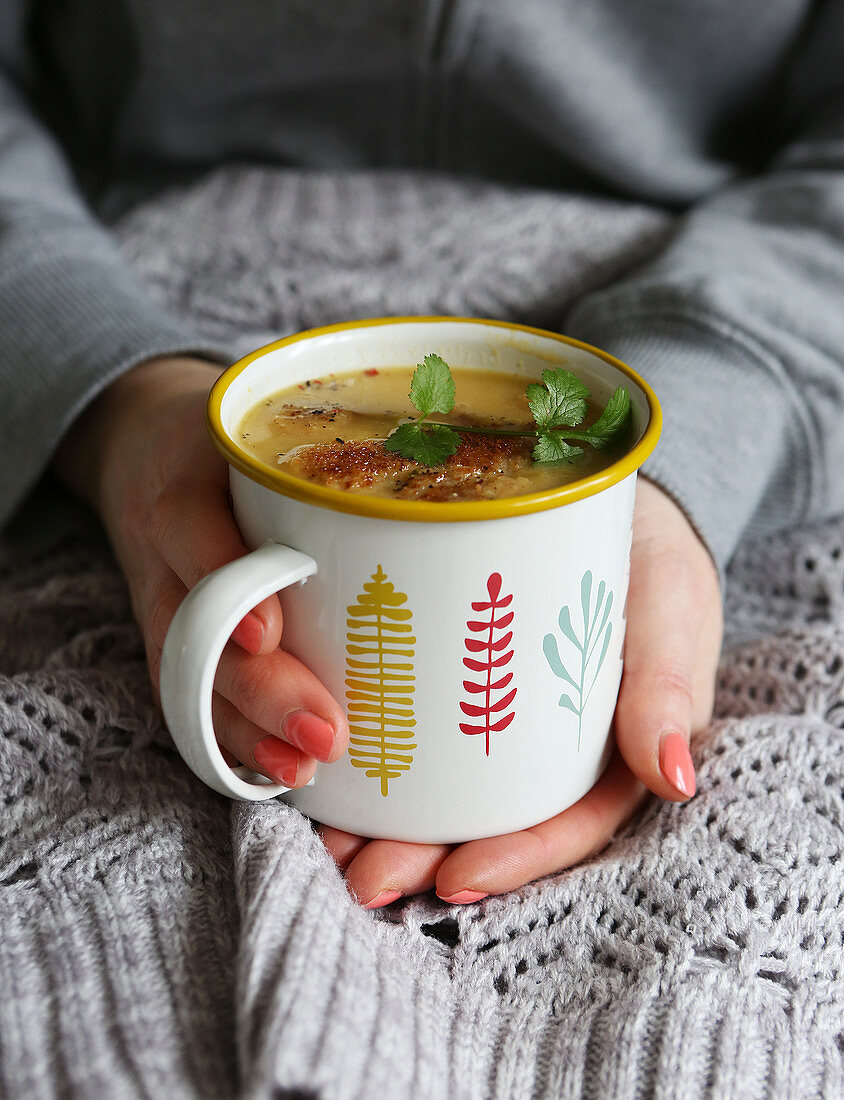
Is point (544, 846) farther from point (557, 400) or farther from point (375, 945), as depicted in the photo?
point (557, 400)

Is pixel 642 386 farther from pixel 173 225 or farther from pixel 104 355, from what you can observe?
pixel 173 225

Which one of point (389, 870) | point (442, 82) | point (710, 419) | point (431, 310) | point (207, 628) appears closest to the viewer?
point (207, 628)

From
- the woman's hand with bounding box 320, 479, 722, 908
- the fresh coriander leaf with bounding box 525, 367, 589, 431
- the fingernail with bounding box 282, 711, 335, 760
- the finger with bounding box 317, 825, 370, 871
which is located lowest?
the finger with bounding box 317, 825, 370, 871

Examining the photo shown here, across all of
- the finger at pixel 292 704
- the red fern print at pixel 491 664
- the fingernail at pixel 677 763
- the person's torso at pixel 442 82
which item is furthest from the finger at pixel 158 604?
the person's torso at pixel 442 82

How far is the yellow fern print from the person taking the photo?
21.1 inches

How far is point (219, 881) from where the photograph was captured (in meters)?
0.62

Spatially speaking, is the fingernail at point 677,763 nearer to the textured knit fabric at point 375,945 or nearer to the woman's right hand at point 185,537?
the textured knit fabric at point 375,945

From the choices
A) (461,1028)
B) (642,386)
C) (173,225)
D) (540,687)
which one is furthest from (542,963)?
(173,225)

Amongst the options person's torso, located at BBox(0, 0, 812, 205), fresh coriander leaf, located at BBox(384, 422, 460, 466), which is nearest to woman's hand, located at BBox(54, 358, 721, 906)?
fresh coriander leaf, located at BBox(384, 422, 460, 466)

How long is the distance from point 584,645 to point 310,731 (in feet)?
0.53

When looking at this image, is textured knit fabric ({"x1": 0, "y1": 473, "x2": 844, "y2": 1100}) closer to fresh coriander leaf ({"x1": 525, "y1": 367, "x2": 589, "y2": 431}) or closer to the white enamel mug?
the white enamel mug

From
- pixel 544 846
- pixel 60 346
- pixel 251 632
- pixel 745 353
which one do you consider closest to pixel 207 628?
pixel 251 632

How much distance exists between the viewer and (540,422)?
0.62 metres

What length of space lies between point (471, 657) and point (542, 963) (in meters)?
0.21
